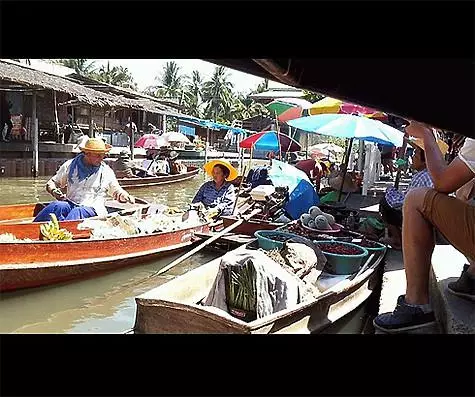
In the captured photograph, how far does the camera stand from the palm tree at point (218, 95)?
4475 centimetres

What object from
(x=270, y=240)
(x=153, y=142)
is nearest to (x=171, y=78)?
(x=153, y=142)

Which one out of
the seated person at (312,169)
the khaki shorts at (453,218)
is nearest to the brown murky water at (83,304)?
the khaki shorts at (453,218)

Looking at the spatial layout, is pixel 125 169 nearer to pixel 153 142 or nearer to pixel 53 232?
pixel 153 142

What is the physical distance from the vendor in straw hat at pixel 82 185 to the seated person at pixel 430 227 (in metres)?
4.51

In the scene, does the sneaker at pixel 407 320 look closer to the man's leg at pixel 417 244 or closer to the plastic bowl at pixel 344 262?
the man's leg at pixel 417 244

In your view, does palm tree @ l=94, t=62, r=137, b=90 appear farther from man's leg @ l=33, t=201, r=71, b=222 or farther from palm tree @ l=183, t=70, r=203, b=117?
man's leg @ l=33, t=201, r=71, b=222

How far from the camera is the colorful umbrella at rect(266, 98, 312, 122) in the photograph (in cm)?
1019

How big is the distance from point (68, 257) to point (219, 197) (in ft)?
9.34

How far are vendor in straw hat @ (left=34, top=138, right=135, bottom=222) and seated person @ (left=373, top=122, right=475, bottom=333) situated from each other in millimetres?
4510

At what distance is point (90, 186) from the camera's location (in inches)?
248

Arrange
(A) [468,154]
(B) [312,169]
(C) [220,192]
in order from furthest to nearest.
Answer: (B) [312,169] < (C) [220,192] < (A) [468,154]

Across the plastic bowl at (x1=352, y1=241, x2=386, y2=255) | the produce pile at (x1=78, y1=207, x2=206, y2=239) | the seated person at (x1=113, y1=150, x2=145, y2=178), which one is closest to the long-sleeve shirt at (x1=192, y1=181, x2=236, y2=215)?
the produce pile at (x1=78, y1=207, x2=206, y2=239)
